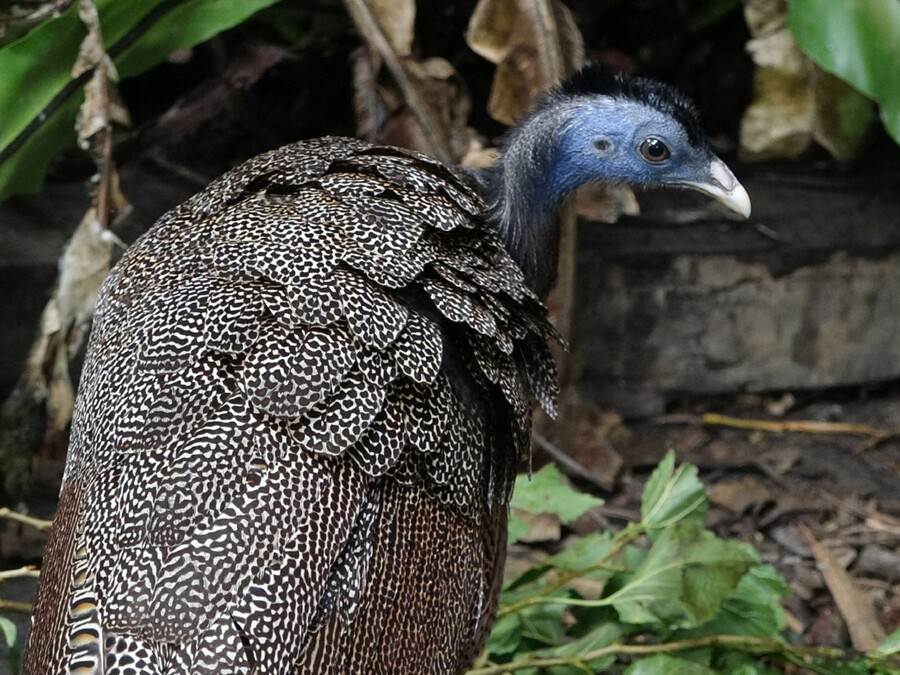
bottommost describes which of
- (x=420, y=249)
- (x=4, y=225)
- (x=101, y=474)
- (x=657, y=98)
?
(x=4, y=225)

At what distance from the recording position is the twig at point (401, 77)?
312 centimetres

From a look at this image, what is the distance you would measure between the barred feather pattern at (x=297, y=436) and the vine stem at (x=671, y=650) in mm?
370

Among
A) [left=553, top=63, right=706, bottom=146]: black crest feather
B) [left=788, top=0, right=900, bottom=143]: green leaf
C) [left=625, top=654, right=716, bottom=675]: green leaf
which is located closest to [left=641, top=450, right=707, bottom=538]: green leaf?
[left=625, top=654, right=716, bottom=675]: green leaf

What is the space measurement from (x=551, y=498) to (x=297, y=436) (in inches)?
46.9

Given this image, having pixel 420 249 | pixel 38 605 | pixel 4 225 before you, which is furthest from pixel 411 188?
pixel 4 225

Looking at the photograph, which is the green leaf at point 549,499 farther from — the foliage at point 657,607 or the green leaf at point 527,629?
the green leaf at point 527,629

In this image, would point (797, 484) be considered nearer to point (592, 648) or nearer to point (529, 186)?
point (592, 648)

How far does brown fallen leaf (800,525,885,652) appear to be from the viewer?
121 inches

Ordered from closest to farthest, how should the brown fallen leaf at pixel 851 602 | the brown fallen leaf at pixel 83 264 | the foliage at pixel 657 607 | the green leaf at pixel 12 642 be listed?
the green leaf at pixel 12 642
the foliage at pixel 657 607
the brown fallen leaf at pixel 83 264
the brown fallen leaf at pixel 851 602

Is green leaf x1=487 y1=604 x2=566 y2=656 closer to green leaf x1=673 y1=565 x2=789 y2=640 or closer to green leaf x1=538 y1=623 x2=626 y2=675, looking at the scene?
green leaf x1=538 y1=623 x2=626 y2=675

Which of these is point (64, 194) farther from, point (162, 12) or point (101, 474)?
point (101, 474)

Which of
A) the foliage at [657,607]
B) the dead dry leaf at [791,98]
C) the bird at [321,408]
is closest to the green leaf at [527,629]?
the foliage at [657,607]

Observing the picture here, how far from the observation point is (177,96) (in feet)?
13.1

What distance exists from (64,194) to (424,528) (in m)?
2.11
